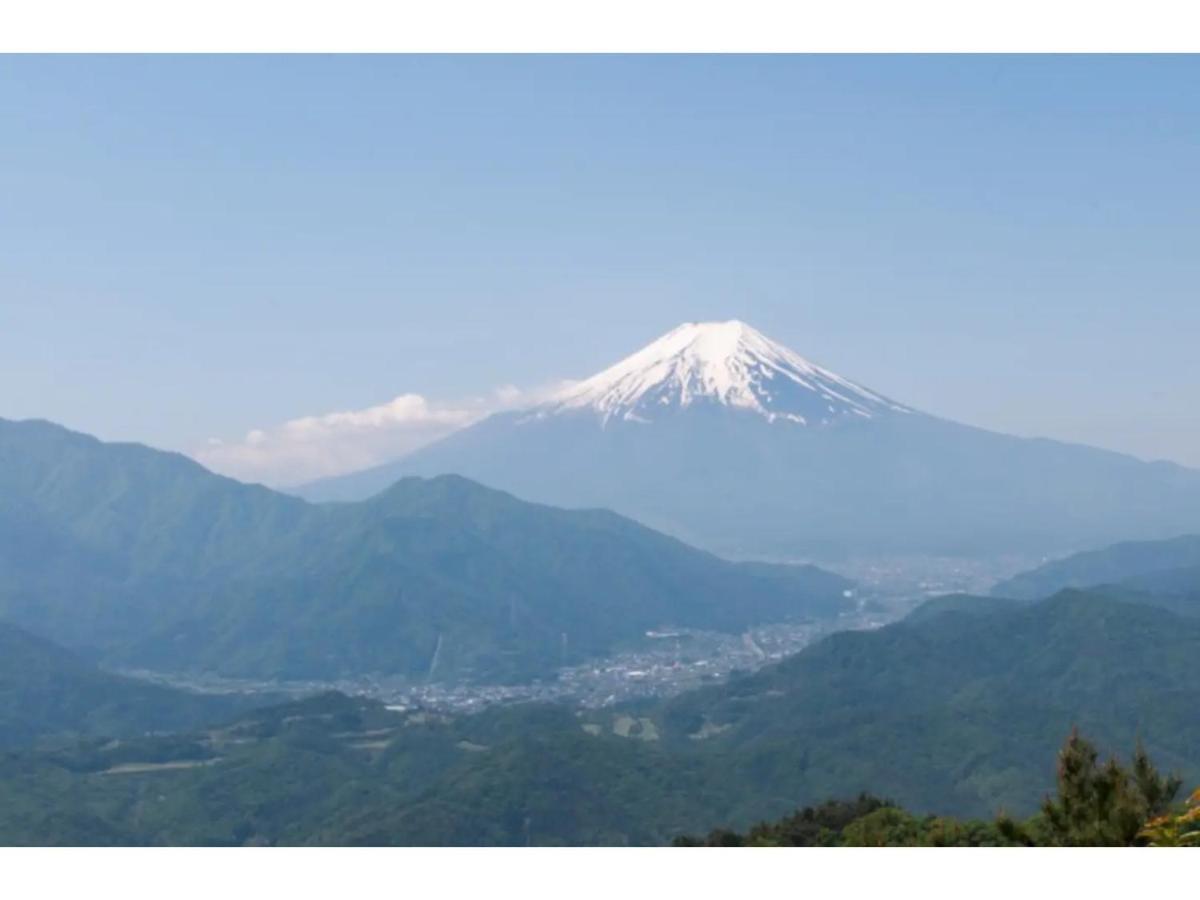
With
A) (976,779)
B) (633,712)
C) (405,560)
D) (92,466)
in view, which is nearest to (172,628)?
(405,560)

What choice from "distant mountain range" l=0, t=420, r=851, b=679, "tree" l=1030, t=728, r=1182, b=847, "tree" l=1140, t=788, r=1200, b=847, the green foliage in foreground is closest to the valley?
"distant mountain range" l=0, t=420, r=851, b=679

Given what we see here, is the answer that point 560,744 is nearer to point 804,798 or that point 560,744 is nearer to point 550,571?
point 804,798

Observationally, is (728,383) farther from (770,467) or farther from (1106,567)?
(1106,567)

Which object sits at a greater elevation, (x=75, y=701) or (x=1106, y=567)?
(x=1106, y=567)

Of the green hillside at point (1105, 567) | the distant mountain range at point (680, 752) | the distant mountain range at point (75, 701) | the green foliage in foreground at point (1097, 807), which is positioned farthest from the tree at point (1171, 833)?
the green hillside at point (1105, 567)

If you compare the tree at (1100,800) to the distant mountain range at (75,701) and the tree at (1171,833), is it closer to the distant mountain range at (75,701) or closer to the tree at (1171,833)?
the tree at (1171,833)

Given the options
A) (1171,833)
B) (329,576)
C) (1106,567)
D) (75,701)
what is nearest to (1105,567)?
(1106,567)
